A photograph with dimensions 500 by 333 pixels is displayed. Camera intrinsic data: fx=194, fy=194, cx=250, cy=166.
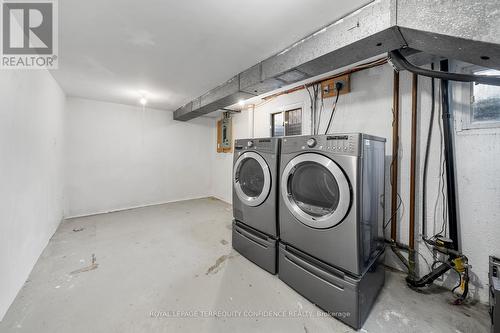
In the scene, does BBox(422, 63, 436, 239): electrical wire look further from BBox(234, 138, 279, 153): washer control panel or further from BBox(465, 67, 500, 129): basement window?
BBox(234, 138, 279, 153): washer control panel

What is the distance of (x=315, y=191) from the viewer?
175 centimetres

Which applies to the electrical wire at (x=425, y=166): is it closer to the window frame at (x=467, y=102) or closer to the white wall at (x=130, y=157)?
the window frame at (x=467, y=102)

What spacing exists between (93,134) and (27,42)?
2.18 meters

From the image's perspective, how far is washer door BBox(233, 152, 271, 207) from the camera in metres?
2.11

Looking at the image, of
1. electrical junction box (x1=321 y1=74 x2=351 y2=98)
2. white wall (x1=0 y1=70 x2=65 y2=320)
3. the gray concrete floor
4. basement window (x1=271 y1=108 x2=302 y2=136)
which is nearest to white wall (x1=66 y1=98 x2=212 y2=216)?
white wall (x1=0 y1=70 x2=65 y2=320)

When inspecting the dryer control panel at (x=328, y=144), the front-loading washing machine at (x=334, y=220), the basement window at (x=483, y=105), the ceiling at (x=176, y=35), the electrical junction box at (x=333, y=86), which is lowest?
the front-loading washing machine at (x=334, y=220)

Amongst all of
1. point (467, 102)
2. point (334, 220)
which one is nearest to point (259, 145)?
point (334, 220)

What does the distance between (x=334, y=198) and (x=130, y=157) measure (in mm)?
3954

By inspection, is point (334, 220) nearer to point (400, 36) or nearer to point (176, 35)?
point (400, 36)

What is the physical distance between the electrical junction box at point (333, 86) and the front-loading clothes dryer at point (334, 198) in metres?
0.92

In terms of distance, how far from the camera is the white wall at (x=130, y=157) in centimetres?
346

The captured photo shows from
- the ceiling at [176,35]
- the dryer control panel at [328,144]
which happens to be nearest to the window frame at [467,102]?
the dryer control panel at [328,144]

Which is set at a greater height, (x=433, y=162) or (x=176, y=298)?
(x=433, y=162)

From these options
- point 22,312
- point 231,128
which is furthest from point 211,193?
point 22,312
